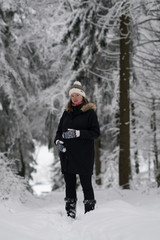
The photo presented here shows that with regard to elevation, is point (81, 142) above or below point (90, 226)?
above

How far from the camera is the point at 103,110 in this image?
49.3 ft

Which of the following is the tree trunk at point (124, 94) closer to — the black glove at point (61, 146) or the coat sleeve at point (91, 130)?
the coat sleeve at point (91, 130)

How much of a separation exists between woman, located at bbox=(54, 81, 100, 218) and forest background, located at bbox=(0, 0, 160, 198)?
196cm

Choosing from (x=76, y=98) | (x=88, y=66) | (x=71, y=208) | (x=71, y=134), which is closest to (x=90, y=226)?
(x=71, y=208)

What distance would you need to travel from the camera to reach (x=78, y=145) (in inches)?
208

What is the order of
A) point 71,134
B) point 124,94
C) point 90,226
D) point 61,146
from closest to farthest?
point 90,226
point 71,134
point 61,146
point 124,94

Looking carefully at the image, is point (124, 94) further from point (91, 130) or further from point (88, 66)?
point (91, 130)

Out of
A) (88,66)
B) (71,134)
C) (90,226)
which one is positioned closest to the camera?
(90,226)

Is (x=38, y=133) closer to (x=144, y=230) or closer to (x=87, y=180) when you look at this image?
(x=87, y=180)

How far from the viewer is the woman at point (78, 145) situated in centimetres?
525

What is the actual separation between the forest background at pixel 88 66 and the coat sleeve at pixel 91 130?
2506mm

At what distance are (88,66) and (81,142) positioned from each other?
6417 mm

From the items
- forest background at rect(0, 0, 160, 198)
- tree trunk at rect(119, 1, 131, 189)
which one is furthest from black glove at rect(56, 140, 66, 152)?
tree trunk at rect(119, 1, 131, 189)

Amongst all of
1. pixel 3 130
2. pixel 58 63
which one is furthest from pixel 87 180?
pixel 58 63
